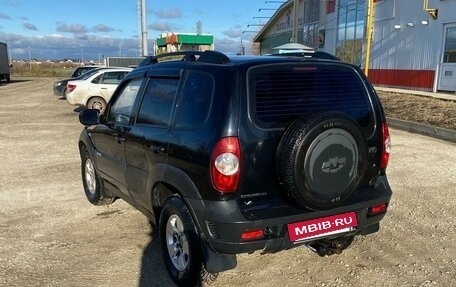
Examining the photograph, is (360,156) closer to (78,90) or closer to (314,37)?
(78,90)

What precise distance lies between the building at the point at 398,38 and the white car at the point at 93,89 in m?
12.1

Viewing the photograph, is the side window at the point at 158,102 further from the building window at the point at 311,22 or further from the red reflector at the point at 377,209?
the building window at the point at 311,22

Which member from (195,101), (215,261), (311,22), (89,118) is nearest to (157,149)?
(195,101)

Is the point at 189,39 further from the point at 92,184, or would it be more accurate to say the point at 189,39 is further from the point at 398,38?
the point at 92,184

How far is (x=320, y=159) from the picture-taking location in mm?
3055

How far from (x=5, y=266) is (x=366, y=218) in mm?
3084

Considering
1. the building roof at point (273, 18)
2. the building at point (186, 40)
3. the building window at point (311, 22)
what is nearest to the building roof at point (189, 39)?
the building at point (186, 40)

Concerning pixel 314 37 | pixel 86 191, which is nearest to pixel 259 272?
pixel 86 191

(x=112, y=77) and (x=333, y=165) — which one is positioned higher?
(x=112, y=77)

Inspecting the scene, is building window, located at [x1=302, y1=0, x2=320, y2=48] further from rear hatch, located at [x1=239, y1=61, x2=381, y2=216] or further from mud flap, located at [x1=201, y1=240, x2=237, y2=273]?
mud flap, located at [x1=201, y1=240, x2=237, y2=273]

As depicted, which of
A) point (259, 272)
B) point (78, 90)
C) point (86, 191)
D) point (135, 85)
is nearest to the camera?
point (259, 272)

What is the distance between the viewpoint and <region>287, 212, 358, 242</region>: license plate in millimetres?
3166

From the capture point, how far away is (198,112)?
3283mm

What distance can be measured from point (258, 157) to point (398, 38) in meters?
20.4
